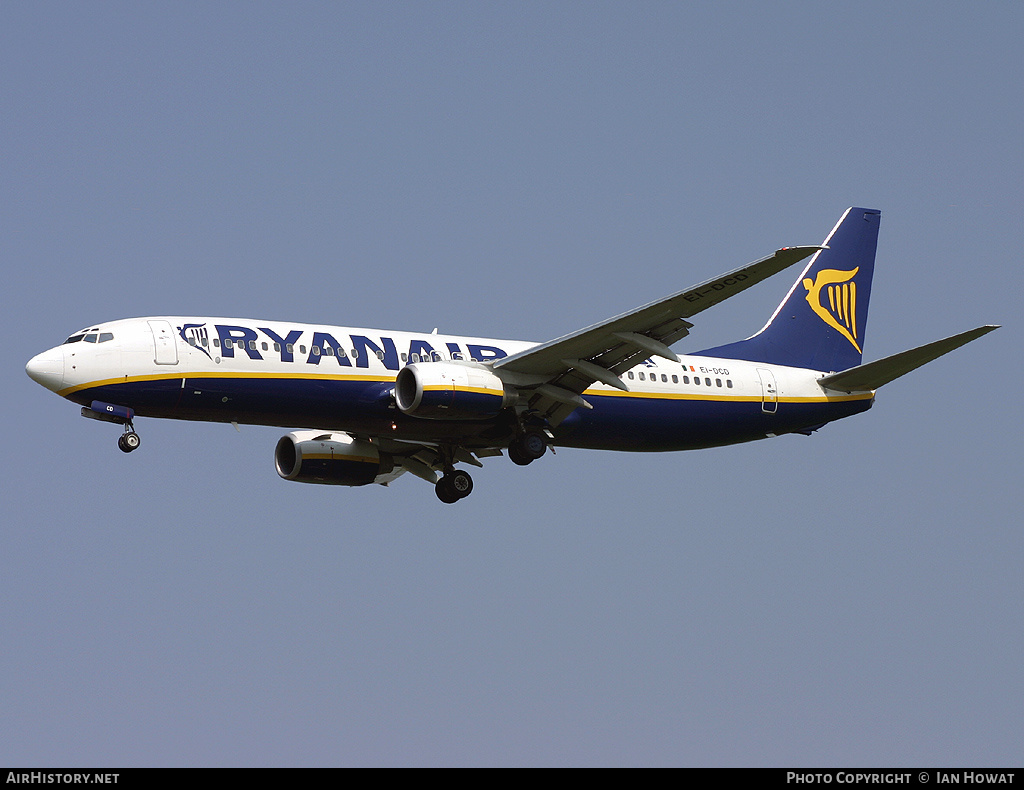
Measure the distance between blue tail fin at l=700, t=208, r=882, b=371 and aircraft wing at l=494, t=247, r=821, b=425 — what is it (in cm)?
707

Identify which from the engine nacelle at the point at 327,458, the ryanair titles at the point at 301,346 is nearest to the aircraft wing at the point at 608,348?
the ryanair titles at the point at 301,346

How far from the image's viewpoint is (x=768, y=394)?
41.3 m

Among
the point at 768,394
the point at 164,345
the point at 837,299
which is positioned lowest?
the point at 164,345

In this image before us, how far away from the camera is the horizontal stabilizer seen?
35.4 metres

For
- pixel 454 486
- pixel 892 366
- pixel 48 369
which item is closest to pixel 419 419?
pixel 454 486

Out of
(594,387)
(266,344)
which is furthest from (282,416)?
(594,387)

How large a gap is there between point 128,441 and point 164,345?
8.19 ft

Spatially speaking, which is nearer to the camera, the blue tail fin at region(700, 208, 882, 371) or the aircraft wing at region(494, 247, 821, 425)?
the aircraft wing at region(494, 247, 821, 425)

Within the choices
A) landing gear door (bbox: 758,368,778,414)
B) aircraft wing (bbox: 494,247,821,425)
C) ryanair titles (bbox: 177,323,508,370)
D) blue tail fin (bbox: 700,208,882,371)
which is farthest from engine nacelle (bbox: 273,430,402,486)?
landing gear door (bbox: 758,368,778,414)

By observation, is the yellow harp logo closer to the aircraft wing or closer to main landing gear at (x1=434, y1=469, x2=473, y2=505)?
the aircraft wing

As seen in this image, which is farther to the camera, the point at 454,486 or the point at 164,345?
the point at 454,486

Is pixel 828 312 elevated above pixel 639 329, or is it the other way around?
pixel 828 312

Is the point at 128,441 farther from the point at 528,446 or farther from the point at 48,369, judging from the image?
the point at 528,446

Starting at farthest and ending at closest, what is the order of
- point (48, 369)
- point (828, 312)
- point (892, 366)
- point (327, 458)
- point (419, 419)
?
1. point (828, 312)
2. point (327, 458)
3. point (892, 366)
4. point (419, 419)
5. point (48, 369)
